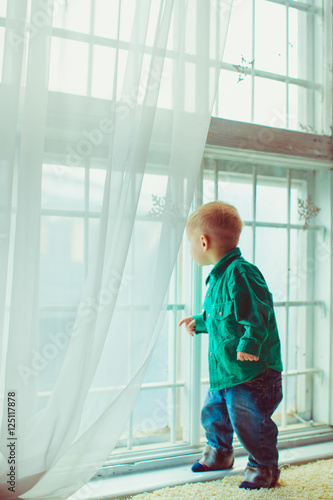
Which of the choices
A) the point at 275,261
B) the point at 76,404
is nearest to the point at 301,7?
the point at 275,261

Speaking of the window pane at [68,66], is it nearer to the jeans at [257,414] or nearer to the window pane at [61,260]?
the window pane at [61,260]

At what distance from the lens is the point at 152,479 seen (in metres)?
1.45

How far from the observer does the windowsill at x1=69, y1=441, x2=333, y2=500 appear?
1335 mm

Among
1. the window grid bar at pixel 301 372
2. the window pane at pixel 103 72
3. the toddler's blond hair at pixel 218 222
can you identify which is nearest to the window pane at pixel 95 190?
the window pane at pixel 103 72

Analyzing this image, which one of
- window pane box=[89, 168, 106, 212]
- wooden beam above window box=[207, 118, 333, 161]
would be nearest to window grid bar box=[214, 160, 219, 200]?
wooden beam above window box=[207, 118, 333, 161]

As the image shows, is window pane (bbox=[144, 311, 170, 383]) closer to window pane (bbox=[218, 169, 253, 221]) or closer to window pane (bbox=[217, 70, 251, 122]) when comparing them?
window pane (bbox=[218, 169, 253, 221])

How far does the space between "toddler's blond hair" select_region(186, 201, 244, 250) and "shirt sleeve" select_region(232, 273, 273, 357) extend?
0.15 m

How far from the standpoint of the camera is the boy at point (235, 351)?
1354 millimetres

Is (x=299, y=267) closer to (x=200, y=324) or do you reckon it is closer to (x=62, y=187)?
(x=200, y=324)

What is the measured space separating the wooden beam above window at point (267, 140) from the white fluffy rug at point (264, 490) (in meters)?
1.12

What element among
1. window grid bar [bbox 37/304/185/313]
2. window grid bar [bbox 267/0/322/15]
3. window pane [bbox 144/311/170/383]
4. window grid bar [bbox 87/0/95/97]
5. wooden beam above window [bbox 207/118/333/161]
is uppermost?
window grid bar [bbox 267/0/322/15]

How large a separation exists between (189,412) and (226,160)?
0.96 meters

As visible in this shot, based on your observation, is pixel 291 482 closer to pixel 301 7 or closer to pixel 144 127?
pixel 144 127

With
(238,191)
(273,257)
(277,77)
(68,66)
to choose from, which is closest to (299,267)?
(273,257)
